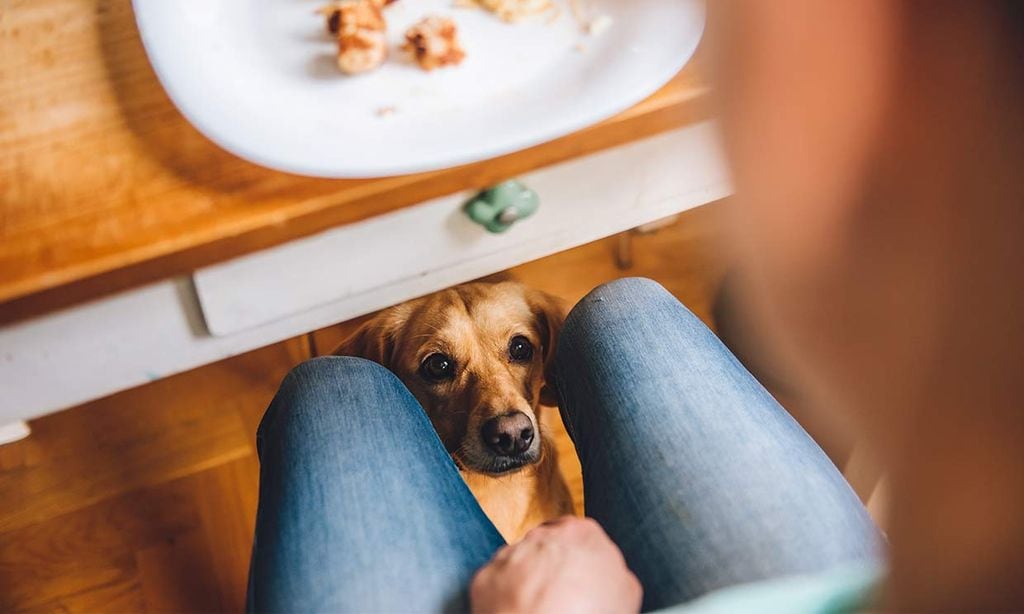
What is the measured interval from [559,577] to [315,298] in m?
0.30

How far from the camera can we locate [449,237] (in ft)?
2.37

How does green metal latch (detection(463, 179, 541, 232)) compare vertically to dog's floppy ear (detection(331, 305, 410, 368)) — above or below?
above

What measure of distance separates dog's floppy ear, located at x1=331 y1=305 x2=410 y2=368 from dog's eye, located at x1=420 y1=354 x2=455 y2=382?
6 cm

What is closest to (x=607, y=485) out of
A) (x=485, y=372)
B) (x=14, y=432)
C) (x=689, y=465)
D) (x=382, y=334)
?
(x=689, y=465)

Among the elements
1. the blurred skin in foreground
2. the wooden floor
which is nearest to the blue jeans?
the blurred skin in foreground

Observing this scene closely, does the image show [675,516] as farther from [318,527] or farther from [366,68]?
[366,68]

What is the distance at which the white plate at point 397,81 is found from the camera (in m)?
0.64

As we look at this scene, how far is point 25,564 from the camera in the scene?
1.23 metres

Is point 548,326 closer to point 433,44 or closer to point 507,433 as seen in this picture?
point 507,433

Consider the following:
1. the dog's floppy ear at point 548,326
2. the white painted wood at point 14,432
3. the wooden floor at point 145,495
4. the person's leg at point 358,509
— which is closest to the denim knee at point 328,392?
the person's leg at point 358,509

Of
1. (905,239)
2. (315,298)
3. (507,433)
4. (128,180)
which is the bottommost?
(507,433)

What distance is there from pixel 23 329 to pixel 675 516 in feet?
1.66

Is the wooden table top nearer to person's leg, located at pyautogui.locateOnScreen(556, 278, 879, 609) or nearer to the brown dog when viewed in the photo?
person's leg, located at pyautogui.locateOnScreen(556, 278, 879, 609)

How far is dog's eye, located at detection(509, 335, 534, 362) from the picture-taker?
1.12 meters
